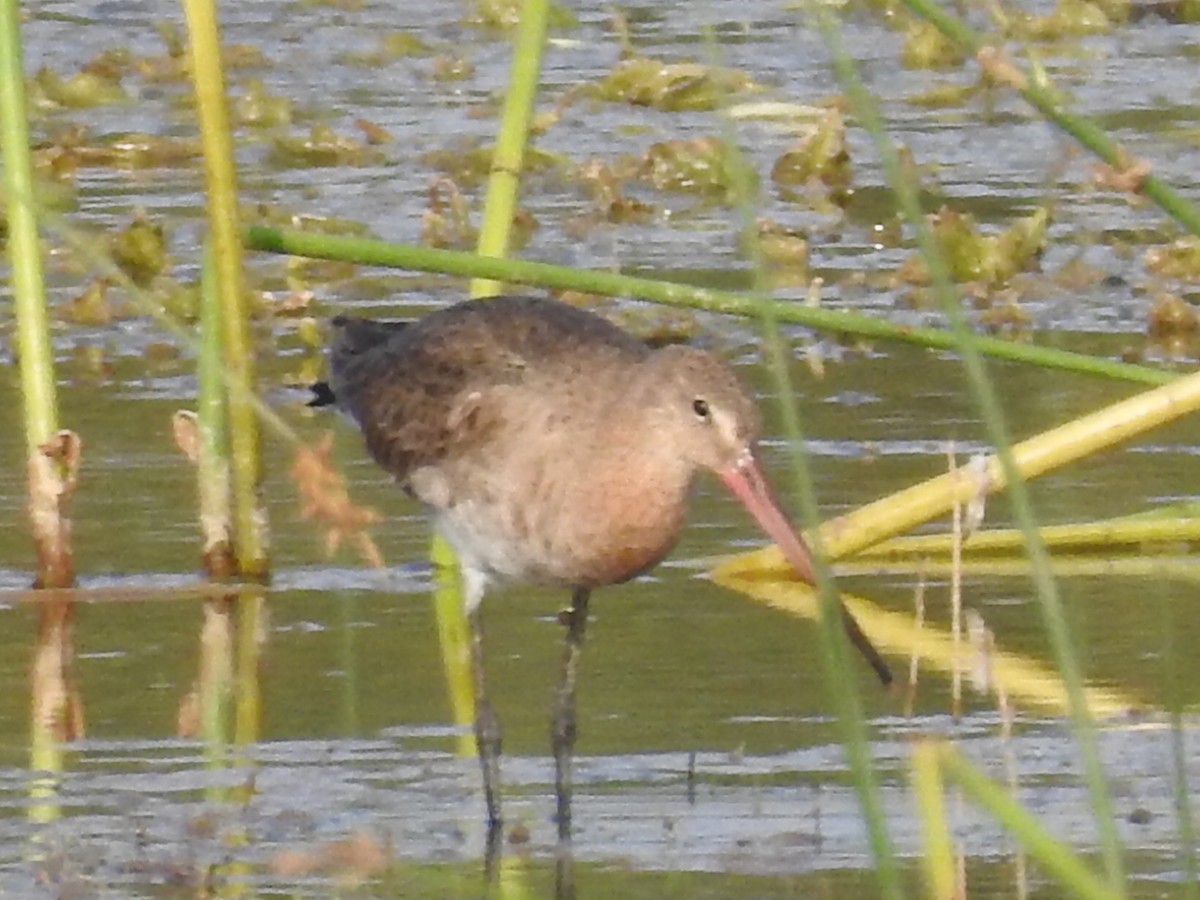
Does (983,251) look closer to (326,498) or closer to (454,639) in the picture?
(454,639)

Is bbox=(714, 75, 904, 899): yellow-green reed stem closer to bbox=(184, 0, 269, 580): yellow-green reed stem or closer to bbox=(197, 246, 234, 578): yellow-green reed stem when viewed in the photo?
bbox=(184, 0, 269, 580): yellow-green reed stem

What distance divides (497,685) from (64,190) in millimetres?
4642

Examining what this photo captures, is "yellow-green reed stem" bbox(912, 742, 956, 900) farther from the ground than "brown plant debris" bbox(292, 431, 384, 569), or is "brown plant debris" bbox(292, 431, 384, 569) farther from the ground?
"brown plant debris" bbox(292, 431, 384, 569)

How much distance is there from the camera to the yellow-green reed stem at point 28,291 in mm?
6402

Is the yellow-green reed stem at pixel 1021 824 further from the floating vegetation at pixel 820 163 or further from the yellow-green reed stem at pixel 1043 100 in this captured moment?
the floating vegetation at pixel 820 163

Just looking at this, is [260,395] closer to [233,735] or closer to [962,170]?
[233,735]

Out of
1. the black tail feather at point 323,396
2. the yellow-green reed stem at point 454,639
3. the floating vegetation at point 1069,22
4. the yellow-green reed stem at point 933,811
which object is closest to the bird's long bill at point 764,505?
the yellow-green reed stem at point 454,639

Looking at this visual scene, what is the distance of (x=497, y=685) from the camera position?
6922 millimetres

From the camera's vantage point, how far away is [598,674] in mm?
6801

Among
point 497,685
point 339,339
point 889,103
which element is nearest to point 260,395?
point 339,339

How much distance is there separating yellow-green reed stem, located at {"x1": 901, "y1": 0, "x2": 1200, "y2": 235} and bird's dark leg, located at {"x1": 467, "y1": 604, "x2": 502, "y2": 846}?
1.79 meters

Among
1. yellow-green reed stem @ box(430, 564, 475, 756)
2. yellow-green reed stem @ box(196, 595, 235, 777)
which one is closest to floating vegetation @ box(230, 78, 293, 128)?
yellow-green reed stem @ box(430, 564, 475, 756)

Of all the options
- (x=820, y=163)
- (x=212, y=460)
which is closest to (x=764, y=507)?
(x=212, y=460)

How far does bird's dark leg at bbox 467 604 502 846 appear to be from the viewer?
597 centimetres
